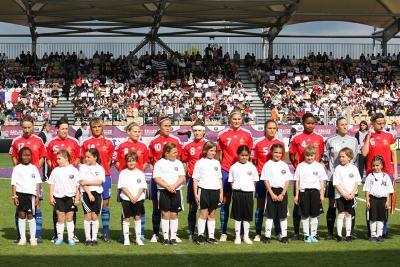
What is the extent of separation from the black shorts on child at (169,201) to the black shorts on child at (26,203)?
1.81 metres

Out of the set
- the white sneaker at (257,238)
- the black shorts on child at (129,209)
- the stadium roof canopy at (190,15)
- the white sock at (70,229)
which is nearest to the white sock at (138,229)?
the black shorts on child at (129,209)

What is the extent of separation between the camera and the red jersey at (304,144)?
1170 centimetres

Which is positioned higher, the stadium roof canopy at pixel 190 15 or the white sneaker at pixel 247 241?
the stadium roof canopy at pixel 190 15

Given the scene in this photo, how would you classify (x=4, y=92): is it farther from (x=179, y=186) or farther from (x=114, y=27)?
(x=179, y=186)

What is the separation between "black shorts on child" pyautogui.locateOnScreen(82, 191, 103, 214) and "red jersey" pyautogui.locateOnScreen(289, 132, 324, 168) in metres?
3.06

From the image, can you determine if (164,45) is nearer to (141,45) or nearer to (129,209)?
(141,45)

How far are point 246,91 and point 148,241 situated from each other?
31.9 meters

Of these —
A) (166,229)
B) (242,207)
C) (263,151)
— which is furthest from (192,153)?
(166,229)

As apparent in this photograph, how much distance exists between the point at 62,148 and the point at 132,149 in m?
1.11

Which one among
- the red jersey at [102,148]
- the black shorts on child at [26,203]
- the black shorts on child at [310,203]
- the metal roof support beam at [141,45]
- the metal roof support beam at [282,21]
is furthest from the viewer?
the metal roof support beam at [141,45]

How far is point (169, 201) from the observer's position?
36.5ft

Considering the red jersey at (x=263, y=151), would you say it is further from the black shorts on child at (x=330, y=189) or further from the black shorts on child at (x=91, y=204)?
the black shorts on child at (x=91, y=204)

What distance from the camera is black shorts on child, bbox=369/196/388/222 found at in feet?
37.2

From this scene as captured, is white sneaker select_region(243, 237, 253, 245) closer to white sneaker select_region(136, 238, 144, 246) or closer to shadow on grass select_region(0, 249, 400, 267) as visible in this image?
shadow on grass select_region(0, 249, 400, 267)
